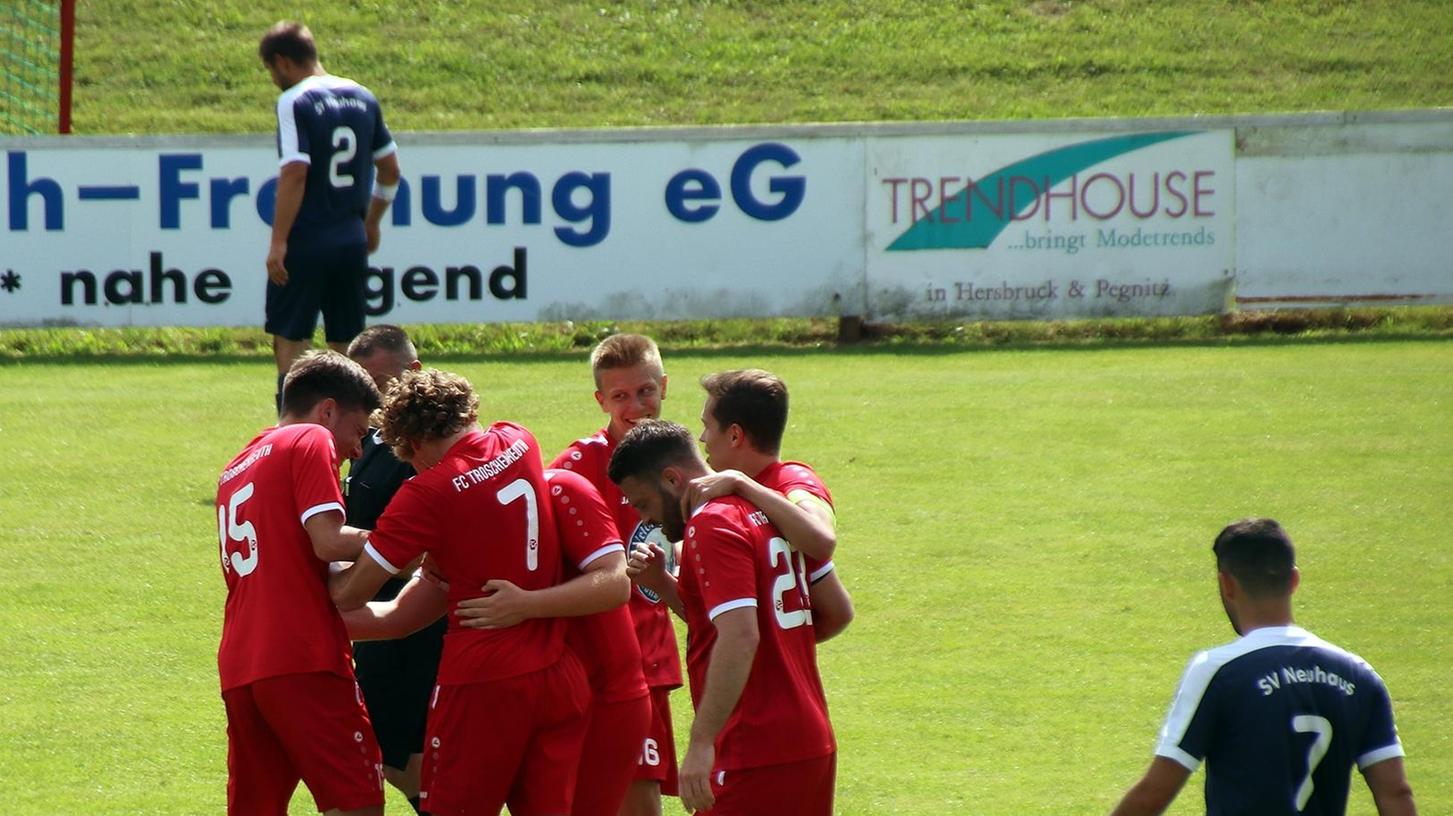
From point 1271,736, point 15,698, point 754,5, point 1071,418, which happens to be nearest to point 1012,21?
point 754,5

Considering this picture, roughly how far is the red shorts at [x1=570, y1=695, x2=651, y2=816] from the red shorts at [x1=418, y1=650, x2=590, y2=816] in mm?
140

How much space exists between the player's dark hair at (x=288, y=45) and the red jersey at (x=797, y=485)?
5.97 meters

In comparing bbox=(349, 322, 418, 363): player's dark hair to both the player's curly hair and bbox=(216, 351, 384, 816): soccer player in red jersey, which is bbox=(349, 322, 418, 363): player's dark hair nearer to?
bbox=(216, 351, 384, 816): soccer player in red jersey

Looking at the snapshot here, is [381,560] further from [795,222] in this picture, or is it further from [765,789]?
[795,222]

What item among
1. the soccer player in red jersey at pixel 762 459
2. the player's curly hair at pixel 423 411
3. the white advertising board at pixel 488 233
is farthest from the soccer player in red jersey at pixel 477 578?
the white advertising board at pixel 488 233

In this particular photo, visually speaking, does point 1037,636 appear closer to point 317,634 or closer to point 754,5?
point 317,634

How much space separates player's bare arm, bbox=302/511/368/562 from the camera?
15.4ft

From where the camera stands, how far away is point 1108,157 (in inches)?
619

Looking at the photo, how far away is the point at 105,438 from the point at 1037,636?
6971 millimetres

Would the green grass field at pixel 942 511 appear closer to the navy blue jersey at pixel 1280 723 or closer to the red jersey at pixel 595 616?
the red jersey at pixel 595 616

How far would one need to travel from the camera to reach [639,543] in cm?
547

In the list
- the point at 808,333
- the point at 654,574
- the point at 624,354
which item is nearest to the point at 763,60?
the point at 808,333

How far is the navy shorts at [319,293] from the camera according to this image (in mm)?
10000

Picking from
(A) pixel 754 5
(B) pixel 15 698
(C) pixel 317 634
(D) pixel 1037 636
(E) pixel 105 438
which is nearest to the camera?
(C) pixel 317 634
